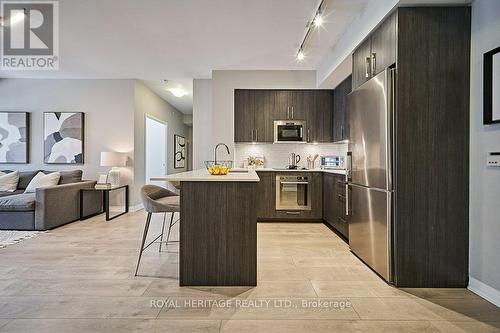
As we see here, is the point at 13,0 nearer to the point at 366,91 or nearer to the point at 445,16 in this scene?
the point at 366,91

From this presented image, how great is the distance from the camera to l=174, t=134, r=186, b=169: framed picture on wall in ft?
29.6

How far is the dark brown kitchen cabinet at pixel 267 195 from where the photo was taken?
4.94 meters

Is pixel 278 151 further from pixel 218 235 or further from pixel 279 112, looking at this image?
pixel 218 235

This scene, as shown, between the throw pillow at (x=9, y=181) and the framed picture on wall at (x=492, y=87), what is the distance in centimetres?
666

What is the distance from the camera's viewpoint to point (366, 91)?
2.85 metres

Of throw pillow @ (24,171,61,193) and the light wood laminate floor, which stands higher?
throw pillow @ (24,171,61,193)

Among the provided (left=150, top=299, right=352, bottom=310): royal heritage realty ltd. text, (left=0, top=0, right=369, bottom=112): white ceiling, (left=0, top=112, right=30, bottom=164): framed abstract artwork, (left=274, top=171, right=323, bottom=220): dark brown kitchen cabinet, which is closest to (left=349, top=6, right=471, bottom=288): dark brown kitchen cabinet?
(left=150, top=299, right=352, bottom=310): royal heritage realty ltd. text

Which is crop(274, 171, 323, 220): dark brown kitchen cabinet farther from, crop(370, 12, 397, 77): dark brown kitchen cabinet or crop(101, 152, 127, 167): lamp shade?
crop(101, 152, 127, 167): lamp shade

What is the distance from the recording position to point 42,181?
493cm

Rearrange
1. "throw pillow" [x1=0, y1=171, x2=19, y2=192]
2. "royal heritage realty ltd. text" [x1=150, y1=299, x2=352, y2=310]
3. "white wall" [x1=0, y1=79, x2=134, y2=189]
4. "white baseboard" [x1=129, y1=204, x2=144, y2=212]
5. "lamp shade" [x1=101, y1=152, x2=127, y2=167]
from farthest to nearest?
"white baseboard" [x1=129, y1=204, x2=144, y2=212] → "white wall" [x1=0, y1=79, x2=134, y2=189] → "lamp shade" [x1=101, y1=152, x2=127, y2=167] → "throw pillow" [x1=0, y1=171, x2=19, y2=192] → "royal heritage realty ltd. text" [x1=150, y1=299, x2=352, y2=310]

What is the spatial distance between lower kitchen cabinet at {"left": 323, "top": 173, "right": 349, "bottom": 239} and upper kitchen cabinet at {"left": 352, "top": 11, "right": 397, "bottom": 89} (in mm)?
1402

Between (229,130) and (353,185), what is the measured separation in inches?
106

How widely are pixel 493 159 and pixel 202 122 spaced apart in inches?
178

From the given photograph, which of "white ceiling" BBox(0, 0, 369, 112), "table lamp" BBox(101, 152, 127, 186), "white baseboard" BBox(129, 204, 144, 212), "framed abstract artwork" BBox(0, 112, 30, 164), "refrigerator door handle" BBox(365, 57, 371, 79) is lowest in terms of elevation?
"white baseboard" BBox(129, 204, 144, 212)
